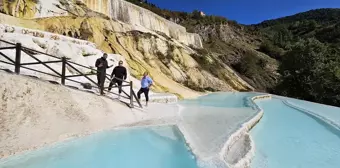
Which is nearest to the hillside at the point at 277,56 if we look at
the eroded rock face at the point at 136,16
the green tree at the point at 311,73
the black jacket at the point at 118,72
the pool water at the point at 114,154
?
the green tree at the point at 311,73

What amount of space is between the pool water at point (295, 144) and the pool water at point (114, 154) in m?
1.95

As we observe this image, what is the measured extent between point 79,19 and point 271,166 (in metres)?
22.2

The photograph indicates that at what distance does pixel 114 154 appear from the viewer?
7.62 meters

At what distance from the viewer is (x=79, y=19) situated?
2648 centimetres

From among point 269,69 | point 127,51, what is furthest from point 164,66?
point 269,69

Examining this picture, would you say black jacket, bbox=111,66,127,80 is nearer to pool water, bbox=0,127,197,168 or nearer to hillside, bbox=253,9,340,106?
pool water, bbox=0,127,197,168

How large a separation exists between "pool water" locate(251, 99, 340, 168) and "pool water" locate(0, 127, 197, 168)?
1.95m

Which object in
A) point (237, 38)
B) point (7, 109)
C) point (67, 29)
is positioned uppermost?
point (237, 38)

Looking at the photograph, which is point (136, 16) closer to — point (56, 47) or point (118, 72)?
point (56, 47)

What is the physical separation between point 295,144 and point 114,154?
5.77 metres

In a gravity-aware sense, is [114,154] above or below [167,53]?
below

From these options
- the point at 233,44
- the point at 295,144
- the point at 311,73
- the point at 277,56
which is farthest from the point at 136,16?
the point at 277,56

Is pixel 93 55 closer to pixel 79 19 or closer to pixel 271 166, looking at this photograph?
pixel 79 19

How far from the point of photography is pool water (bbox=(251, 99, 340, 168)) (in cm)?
817
